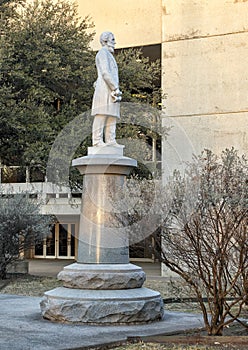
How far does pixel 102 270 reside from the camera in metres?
10.2

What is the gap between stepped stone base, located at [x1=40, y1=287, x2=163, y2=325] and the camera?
973cm

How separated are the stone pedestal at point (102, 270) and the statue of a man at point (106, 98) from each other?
28 centimetres

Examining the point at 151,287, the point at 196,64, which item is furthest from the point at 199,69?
the point at 151,287

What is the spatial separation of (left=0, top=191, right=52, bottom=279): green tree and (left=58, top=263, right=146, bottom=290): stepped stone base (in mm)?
8465

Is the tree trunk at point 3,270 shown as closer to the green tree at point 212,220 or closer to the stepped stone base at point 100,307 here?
the stepped stone base at point 100,307

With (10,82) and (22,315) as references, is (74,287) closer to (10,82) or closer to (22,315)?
(22,315)

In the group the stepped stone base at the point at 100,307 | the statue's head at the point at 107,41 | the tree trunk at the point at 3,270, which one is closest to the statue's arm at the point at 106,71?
the statue's head at the point at 107,41

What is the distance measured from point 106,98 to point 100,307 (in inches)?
134

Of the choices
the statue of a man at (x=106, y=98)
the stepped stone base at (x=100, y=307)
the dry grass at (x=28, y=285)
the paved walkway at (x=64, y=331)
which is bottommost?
the dry grass at (x=28, y=285)

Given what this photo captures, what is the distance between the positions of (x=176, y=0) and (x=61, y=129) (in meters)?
7.33

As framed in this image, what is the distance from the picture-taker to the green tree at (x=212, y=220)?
7.96m

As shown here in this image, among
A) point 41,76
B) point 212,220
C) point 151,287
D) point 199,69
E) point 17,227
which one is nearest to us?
point 212,220

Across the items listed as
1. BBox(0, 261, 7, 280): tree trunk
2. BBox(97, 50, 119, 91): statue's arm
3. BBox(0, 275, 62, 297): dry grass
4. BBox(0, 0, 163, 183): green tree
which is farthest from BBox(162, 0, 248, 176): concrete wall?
BBox(97, 50, 119, 91): statue's arm

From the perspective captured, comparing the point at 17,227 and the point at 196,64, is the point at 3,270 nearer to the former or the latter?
the point at 17,227
